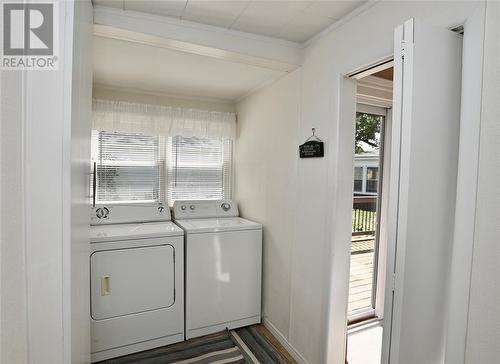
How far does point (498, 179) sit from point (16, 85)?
58.2 inches

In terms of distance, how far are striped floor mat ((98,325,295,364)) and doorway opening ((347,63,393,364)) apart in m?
0.75

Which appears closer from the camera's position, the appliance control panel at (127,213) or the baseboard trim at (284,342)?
the baseboard trim at (284,342)

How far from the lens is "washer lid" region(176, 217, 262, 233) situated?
2.47 meters

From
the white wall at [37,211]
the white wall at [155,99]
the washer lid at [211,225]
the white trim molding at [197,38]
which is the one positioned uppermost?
the white trim molding at [197,38]

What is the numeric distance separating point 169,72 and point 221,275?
1.94m

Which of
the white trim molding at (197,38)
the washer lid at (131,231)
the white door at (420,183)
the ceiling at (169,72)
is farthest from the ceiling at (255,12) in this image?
the washer lid at (131,231)

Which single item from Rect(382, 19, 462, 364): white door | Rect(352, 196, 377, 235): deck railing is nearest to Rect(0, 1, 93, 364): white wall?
Rect(382, 19, 462, 364): white door

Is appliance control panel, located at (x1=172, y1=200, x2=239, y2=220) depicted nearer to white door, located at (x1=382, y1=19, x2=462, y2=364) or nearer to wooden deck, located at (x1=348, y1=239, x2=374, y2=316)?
wooden deck, located at (x1=348, y1=239, x2=374, y2=316)

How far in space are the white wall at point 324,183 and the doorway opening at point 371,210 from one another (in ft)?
2.24

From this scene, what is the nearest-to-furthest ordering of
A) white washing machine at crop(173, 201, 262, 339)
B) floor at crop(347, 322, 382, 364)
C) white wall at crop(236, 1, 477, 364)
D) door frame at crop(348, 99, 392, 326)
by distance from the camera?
white wall at crop(236, 1, 477, 364)
floor at crop(347, 322, 382, 364)
white washing machine at crop(173, 201, 262, 339)
door frame at crop(348, 99, 392, 326)

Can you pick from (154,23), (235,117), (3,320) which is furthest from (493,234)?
(235,117)

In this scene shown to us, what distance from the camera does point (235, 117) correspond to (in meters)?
3.39

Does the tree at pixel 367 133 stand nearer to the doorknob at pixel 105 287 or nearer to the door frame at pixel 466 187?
the door frame at pixel 466 187

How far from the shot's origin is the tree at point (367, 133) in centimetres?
269
